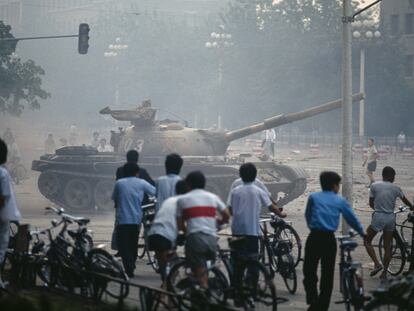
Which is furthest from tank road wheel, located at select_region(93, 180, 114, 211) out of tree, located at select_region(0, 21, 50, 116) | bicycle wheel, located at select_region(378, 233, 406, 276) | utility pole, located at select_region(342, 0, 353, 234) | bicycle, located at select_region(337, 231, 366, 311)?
bicycle, located at select_region(337, 231, 366, 311)

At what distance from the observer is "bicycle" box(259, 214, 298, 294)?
13.6m

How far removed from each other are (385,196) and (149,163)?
1212cm

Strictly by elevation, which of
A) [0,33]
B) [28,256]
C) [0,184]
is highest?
[0,33]

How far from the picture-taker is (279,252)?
14016 mm

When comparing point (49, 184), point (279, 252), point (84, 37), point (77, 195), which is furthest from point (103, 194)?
point (279, 252)

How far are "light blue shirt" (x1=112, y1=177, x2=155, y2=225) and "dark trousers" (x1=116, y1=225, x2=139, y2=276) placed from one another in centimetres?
12

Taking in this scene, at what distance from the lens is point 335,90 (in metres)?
65.9

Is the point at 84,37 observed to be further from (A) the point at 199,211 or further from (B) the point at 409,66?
(B) the point at 409,66

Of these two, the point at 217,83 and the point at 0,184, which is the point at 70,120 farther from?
the point at 0,184

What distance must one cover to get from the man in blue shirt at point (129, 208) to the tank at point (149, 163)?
11.5 metres

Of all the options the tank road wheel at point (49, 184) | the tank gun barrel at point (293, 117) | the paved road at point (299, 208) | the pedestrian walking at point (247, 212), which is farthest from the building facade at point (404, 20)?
the pedestrian walking at point (247, 212)

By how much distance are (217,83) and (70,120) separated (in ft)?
63.3

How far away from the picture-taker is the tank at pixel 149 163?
83.7 feet

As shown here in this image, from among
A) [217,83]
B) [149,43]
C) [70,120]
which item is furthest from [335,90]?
[70,120]
